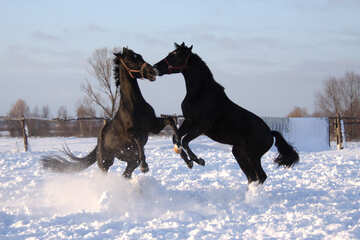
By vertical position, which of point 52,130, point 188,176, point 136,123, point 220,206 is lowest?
point 52,130

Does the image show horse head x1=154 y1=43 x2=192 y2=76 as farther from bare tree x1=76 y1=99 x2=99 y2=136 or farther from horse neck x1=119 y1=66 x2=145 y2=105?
bare tree x1=76 y1=99 x2=99 y2=136

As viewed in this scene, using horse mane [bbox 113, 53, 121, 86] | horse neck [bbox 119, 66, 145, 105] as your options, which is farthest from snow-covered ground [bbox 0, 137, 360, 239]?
horse mane [bbox 113, 53, 121, 86]

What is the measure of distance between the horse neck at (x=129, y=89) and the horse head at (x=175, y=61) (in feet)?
1.32

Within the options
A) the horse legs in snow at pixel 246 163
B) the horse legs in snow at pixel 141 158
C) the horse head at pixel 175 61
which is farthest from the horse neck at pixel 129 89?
the horse legs in snow at pixel 246 163

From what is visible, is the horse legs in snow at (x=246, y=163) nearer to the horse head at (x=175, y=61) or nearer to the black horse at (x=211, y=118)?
the black horse at (x=211, y=118)

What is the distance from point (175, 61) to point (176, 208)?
184 cm

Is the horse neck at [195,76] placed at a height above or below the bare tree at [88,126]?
above

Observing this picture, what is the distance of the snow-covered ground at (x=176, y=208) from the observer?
350 centimetres

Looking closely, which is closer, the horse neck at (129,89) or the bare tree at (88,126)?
the horse neck at (129,89)

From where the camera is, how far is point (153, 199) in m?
4.69

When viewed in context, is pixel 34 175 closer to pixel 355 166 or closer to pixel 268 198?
pixel 268 198

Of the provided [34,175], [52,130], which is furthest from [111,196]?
[52,130]

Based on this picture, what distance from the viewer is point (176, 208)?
443cm

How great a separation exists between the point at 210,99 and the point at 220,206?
1.37 metres
